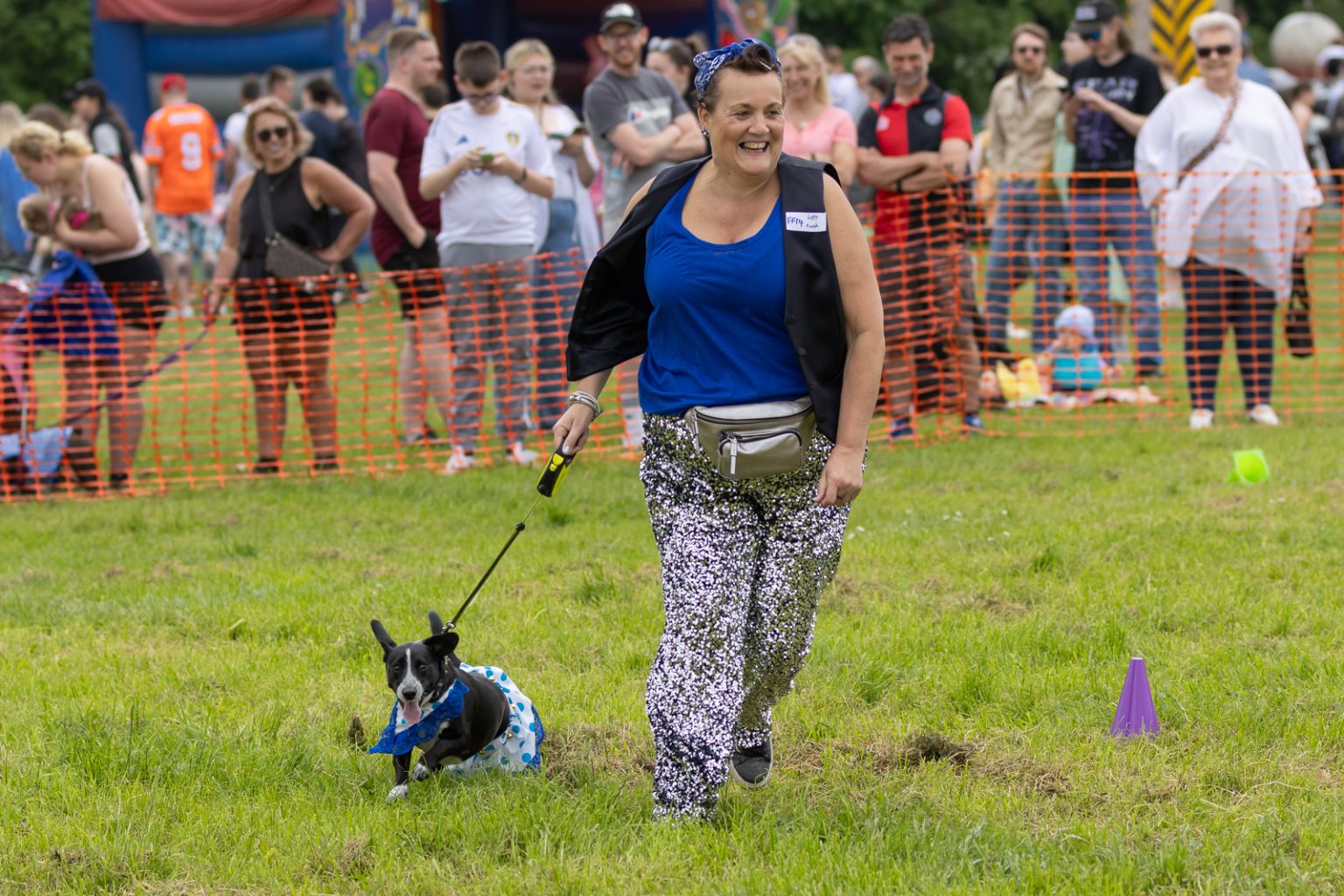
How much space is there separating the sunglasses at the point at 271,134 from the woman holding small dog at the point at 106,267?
990 millimetres

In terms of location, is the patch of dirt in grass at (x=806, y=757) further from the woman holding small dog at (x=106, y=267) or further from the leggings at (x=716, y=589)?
the woman holding small dog at (x=106, y=267)

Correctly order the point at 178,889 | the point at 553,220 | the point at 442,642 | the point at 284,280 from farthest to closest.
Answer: the point at 553,220 → the point at 284,280 → the point at 442,642 → the point at 178,889

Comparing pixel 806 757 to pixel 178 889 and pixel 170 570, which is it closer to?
pixel 178 889

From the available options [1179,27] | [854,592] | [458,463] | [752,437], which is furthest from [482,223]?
[1179,27]

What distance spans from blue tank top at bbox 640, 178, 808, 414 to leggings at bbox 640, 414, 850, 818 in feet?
0.45

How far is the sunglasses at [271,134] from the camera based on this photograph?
9047 mm

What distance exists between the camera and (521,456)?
962 cm

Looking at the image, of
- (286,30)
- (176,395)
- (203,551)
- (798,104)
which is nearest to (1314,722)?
(203,551)

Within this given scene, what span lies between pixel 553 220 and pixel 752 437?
6.64 metres

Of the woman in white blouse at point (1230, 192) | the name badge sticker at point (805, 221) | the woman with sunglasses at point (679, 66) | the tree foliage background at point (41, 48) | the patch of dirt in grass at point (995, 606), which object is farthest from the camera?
the tree foliage background at point (41, 48)

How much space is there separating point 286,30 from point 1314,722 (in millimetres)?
21095

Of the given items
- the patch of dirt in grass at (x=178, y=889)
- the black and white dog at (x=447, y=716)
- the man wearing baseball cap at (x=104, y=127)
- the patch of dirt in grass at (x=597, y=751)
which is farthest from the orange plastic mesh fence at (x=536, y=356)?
the patch of dirt in grass at (x=178, y=889)

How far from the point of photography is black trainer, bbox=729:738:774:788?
4.45 meters

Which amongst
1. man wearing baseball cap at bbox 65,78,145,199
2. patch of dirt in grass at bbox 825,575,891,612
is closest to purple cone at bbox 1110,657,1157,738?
patch of dirt in grass at bbox 825,575,891,612
